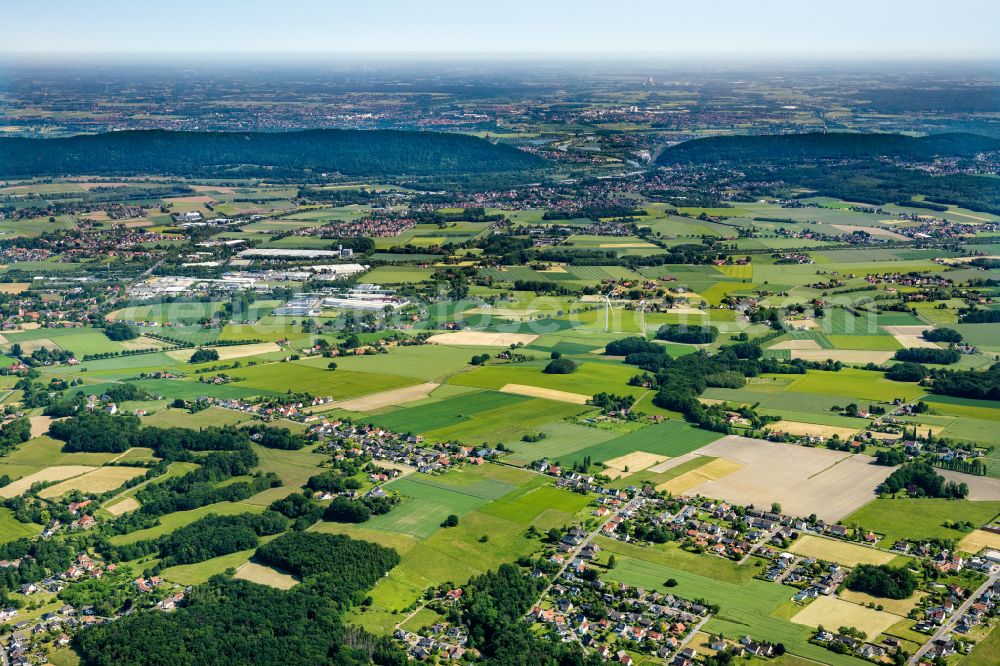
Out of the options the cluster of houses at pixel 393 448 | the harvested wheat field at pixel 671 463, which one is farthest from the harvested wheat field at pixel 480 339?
the harvested wheat field at pixel 671 463

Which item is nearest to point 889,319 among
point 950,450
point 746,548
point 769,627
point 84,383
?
point 950,450

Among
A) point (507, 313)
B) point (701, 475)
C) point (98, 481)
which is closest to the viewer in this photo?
point (701, 475)

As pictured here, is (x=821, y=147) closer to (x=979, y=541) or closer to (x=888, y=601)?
(x=979, y=541)

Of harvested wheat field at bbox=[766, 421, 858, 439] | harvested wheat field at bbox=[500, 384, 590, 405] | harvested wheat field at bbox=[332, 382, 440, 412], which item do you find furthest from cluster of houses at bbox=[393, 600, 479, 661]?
harvested wheat field at bbox=[500, 384, 590, 405]

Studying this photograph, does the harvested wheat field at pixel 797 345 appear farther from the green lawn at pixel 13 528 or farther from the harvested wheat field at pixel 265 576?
the green lawn at pixel 13 528

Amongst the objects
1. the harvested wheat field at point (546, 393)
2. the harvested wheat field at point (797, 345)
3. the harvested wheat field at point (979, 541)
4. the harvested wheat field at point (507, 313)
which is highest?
the harvested wheat field at point (507, 313)

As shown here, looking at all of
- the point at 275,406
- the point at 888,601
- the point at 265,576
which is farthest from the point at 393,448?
the point at 888,601
